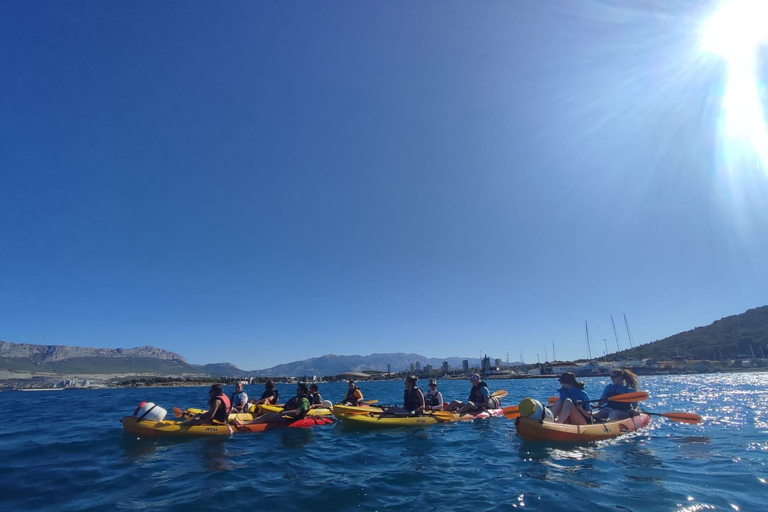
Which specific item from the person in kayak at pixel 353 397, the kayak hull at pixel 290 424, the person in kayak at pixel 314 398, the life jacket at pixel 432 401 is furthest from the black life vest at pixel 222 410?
the life jacket at pixel 432 401

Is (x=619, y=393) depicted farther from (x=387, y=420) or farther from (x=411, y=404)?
(x=387, y=420)

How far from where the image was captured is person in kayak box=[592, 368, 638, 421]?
1394cm

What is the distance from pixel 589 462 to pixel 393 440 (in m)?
6.86

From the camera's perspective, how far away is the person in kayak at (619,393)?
1394 cm

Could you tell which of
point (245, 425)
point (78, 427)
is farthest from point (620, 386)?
point (78, 427)

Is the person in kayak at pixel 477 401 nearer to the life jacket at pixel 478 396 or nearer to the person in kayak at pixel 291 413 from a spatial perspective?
the life jacket at pixel 478 396

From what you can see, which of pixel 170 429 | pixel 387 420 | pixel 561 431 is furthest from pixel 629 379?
pixel 170 429

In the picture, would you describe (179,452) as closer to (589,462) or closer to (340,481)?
(340,481)

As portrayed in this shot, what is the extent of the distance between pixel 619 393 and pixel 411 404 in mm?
8619

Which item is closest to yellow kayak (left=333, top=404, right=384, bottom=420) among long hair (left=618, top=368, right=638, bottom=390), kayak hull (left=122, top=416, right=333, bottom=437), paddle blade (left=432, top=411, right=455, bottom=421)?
paddle blade (left=432, top=411, right=455, bottom=421)

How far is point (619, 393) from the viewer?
14.3m

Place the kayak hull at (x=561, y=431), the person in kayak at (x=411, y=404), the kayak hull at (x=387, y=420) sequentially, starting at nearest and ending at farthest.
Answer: the kayak hull at (x=561, y=431), the kayak hull at (x=387, y=420), the person in kayak at (x=411, y=404)

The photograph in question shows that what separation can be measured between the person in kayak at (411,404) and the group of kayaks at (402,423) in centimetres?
15

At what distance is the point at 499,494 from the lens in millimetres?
7562
